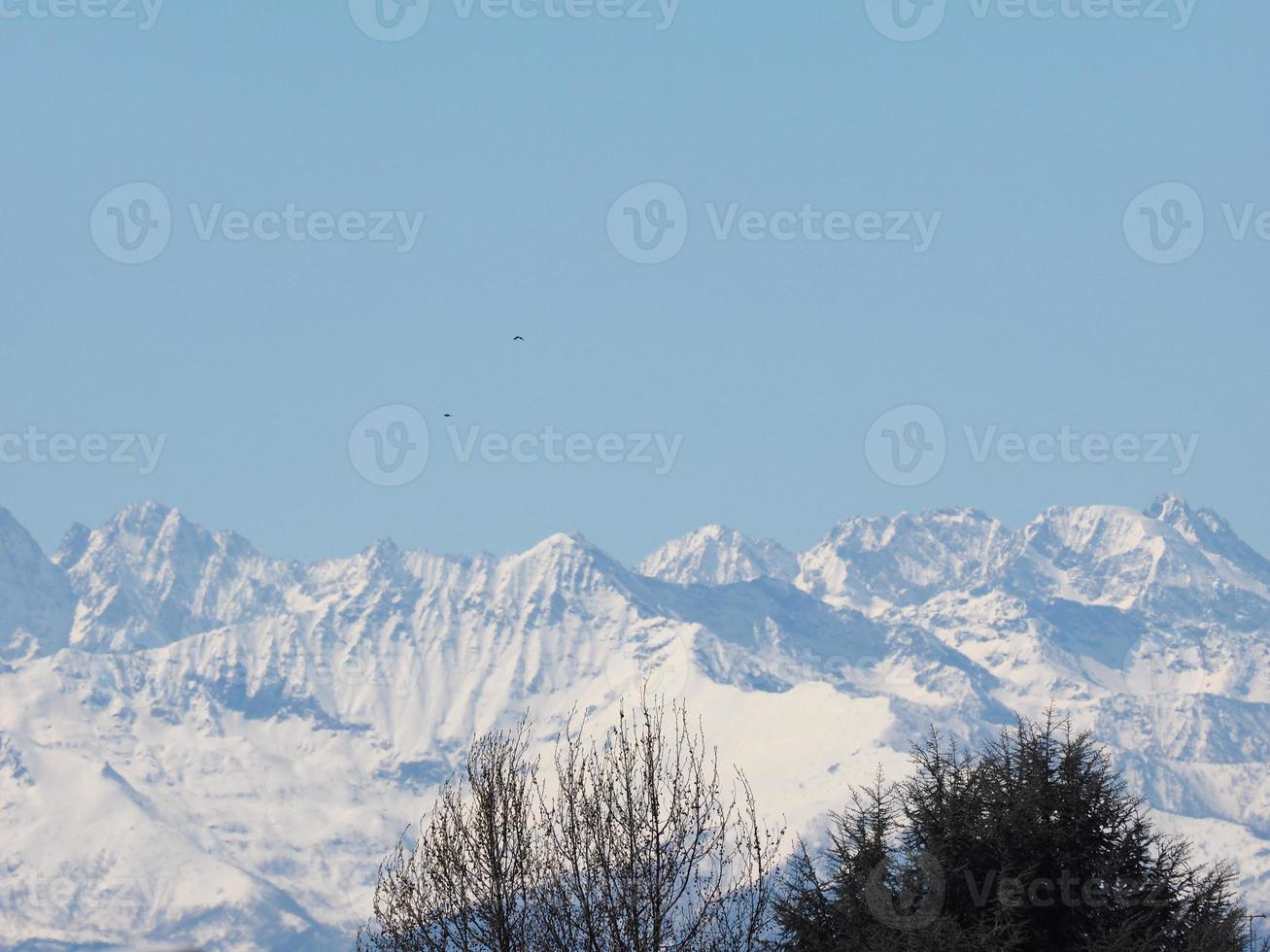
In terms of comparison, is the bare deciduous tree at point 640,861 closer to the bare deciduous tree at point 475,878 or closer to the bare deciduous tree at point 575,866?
the bare deciduous tree at point 575,866

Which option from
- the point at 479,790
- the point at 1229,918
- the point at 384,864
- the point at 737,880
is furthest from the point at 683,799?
the point at 1229,918

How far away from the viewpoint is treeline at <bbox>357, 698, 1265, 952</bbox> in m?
37.7

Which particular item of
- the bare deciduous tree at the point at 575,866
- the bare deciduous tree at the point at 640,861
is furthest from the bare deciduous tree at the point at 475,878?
the bare deciduous tree at the point at 640,861

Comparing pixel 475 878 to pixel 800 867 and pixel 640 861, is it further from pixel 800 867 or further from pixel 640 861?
pixel 800 867

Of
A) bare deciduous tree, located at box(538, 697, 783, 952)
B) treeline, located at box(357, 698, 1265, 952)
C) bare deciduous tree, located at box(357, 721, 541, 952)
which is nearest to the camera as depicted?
bare deciduous tree, located at box(538, 697, 783, 952)

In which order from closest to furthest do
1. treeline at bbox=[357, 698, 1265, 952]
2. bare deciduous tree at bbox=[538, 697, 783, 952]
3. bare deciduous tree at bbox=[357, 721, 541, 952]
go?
bare deciduous tree at bbox=[538, 697, 783, 952] → treeline at bbox=[357, 698, 1265, 952] → bare deciduous tree at bbox=[357, 721, 541, 952]

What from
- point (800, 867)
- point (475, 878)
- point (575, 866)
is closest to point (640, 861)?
point (575, 866)

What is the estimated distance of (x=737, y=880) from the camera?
126ft

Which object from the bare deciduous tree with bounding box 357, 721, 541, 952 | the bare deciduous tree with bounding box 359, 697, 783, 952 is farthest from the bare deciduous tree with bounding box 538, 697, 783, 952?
the bare deciduous tree with bounding box 357, 721, 541, 952

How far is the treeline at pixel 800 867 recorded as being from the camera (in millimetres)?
37688

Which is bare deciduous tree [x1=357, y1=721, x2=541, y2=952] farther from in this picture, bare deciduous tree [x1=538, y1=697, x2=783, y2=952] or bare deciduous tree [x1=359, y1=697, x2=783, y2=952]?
bare deciduous tree [x1=538, y1=697, x2=783, y2=952]

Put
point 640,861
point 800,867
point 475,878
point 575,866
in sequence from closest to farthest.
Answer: point 640,861 → point 575,866 → point 475,878 → point 800,867

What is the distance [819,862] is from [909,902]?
5.26 metres

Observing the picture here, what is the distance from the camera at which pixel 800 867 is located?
41.2m
